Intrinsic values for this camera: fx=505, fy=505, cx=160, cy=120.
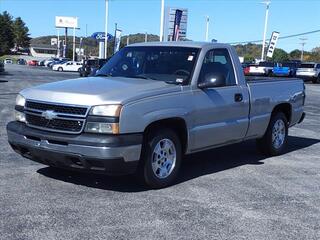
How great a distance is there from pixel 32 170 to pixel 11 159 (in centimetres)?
83

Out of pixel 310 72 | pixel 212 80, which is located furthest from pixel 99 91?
pixel 310 72

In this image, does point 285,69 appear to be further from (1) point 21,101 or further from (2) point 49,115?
(2) point 49,115

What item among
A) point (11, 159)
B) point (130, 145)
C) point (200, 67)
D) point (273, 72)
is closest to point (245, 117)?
point (200, 67)

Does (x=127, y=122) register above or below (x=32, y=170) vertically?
above

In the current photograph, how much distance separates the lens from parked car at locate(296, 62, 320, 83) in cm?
4466

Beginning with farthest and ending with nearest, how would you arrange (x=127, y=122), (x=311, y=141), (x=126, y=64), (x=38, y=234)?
(x=311, y=141), (x=126, y=64), (x=127, y=122), (x=38, y=234)

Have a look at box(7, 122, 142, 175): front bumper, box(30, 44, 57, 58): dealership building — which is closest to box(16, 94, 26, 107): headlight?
box(7, 122, 142, 175): front bumper

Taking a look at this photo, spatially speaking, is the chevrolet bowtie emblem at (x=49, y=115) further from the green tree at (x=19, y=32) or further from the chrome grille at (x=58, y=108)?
the green tree at (x=19, y=32)

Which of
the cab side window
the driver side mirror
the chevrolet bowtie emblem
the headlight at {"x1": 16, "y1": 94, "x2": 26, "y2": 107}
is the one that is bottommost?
the chevrolet bowtie emblem

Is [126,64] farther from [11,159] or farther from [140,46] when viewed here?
[11,159]

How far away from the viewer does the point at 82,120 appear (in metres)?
5.79

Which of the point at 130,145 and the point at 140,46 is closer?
the point at 130,145

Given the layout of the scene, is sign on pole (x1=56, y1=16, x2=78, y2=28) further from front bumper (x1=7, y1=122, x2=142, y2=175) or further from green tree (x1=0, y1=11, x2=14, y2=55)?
front bumper (x1=7, y1=122, x2=142, y2=175)

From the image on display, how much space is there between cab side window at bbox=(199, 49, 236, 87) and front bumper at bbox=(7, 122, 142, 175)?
1643 mm
